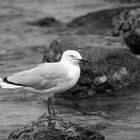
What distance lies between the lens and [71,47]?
1377cm

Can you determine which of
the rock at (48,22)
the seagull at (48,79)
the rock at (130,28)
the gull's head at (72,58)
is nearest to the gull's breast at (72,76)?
the seagull at (48,79)

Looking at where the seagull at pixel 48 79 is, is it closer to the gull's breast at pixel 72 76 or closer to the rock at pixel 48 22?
the gull's breast at pixel 72 76

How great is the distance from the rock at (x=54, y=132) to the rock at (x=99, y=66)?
3331 millimetres

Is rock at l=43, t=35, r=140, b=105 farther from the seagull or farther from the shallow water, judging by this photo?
the seagull

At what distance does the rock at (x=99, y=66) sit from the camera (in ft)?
43.4

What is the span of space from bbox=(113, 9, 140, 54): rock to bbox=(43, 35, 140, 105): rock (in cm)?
279

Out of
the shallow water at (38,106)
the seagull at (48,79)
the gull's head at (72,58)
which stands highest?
the gull's head at (72,58)

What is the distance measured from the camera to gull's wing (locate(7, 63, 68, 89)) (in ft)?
33.6

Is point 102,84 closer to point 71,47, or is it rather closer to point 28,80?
point 71,47

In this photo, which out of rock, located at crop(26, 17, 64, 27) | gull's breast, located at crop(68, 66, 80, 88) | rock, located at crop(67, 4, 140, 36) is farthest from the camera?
rock, located at crop(26, 17, 64, 27)

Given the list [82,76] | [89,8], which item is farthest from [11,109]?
[89,8]

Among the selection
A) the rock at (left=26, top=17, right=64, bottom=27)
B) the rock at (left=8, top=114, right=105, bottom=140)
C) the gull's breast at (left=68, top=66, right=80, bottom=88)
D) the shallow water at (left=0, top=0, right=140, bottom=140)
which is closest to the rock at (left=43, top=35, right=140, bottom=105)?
the shallow water at (left=0, top=0, right=140, bottom=140)

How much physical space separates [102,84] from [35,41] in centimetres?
653

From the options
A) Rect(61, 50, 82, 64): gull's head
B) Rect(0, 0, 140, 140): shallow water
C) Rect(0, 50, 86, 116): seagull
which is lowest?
Rect(0, 0, 140, 140): shallow water
